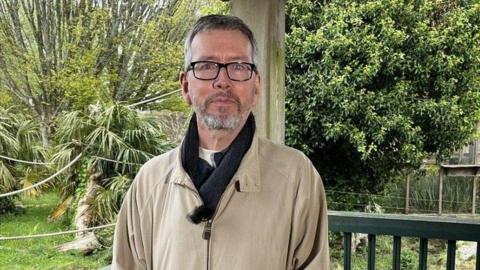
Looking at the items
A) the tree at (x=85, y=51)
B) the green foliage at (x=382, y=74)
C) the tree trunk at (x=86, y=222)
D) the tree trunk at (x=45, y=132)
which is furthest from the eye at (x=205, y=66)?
the green foliage at (x=382, y=74)

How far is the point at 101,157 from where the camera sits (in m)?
3.25

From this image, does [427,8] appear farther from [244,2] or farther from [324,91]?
[244,2]

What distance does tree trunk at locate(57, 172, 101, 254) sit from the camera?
3.21 m

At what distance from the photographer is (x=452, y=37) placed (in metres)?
4.27

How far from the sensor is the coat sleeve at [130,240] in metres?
0.92

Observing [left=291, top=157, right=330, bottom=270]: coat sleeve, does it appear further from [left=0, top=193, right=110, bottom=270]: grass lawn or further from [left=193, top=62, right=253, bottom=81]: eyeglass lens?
[left=0, top=193, right=110, bottom=270]: grass lawn

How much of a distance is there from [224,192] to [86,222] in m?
2.78

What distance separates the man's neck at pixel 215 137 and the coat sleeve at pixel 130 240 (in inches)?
7.1

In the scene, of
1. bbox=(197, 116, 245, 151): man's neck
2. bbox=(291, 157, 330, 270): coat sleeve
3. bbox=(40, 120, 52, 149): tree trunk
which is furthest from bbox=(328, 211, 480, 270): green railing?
bbox=(40, 120, 52, 149): tree trunk

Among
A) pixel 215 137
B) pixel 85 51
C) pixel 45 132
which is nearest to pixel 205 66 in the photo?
pixel 215 137

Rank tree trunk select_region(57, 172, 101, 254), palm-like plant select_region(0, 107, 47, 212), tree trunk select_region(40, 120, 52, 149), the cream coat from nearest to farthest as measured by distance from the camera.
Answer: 1. the cream coat
2. palm-like plant select_region(0, 107, 47, 212)
3. tree trunk select_region(57, 172, 101, 254)
4. tree trunk select_region(40, 120, 52, 149)

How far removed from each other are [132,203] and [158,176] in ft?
0.27

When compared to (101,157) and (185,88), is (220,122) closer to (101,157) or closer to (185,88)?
(185,88)

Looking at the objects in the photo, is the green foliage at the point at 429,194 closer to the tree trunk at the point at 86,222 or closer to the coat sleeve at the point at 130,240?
the tree trunk at the point at 86,222
